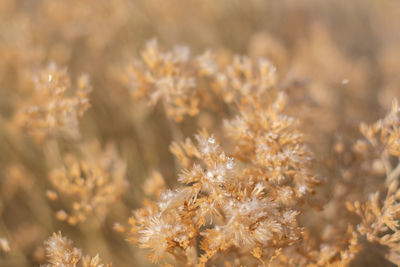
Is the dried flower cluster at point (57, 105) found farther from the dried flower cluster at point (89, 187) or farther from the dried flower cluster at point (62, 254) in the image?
the dried flower cluster at point (62, 254)

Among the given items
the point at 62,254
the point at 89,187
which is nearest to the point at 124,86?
the point at 89,187

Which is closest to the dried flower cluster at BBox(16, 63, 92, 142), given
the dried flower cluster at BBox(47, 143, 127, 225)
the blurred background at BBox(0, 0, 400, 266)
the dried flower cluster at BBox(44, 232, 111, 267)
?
the dried flower cluster at BBox(47, 143, 127, 225)

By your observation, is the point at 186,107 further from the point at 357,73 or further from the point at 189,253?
the point at 357,73

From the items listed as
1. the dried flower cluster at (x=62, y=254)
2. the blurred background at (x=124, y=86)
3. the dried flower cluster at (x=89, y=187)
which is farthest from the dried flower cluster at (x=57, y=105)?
the dried flower cluster at (x=62, y=254)

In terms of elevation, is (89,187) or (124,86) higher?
(124,86)

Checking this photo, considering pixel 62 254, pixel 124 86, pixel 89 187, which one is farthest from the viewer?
pixel 124 86

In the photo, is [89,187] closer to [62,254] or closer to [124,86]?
[62,254]

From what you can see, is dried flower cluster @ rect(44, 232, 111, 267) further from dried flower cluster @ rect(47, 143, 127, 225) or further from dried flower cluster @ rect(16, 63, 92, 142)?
dried flower cluster @ rect(16, 63, 92, 142)

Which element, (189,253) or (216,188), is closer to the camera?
(216,188)

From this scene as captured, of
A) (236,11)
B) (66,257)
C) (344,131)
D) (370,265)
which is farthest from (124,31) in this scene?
(370,265)

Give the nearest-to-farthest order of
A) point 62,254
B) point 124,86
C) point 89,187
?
point 62,254 → point 89,187 → point 124,86
